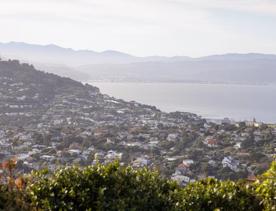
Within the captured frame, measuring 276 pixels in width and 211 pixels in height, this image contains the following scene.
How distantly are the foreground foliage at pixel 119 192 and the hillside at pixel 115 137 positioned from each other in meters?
4.50

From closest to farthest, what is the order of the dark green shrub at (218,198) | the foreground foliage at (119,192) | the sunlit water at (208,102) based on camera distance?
the foreground foliage at (119,192) < the dark green shrub at (218,198) < the sunlit water at (208,102)

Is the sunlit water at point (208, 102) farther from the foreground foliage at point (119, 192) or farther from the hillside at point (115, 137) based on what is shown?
the foreground foliage at point (119, 192)

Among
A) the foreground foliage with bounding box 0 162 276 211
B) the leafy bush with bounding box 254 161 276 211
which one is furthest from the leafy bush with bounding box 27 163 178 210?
the leafy bush with bounding box 254 161 276 211

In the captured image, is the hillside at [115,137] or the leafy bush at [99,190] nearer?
the leafy bush at [99,190]

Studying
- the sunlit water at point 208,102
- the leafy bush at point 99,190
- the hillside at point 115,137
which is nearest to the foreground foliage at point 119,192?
the leafy bush at point 99,190

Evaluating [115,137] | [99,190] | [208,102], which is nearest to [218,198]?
[99,190]

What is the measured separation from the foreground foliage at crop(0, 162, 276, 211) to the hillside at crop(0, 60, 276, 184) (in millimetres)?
4504

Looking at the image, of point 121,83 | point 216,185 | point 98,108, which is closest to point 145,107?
point 98,108

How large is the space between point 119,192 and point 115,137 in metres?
20.7

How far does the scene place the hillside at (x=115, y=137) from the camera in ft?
61.8

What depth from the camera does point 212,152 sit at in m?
22.1

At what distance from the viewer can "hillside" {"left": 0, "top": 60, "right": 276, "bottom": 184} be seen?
61.8ft

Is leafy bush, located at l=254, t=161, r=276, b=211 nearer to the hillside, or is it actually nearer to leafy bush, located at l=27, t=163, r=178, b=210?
leafy bush, located at l=27, t=163, r=178, b=210

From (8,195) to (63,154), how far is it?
15.4 m
